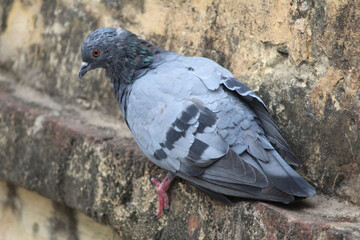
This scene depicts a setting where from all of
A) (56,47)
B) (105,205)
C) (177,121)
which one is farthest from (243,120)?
(56,47)

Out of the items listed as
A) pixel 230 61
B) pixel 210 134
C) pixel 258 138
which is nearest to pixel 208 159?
pixel 210 134

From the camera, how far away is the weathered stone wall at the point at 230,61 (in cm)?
294

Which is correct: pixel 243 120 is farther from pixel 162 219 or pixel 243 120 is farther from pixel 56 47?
pixel 56 47

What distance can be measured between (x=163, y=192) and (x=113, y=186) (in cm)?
48

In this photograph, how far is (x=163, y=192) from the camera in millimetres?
3311

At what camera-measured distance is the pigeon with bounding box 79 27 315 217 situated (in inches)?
113

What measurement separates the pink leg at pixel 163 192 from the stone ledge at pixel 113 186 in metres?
0.04

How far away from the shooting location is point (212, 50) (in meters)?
3.68

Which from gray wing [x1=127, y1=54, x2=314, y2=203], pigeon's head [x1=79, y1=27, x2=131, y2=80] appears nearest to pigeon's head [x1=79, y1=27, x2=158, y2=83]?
pigeon's head [x1=79, y1=27, x2=131, y2=80]

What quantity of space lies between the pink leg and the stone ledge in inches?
1.6

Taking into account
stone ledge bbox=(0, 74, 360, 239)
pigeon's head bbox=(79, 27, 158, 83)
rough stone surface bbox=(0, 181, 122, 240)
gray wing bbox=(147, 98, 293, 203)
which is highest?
pigeon's head bbox=(79, 27, 158, 83)

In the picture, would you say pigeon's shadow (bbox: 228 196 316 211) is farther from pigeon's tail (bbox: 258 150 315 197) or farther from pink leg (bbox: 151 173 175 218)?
pink leg (bbox: 151 173 175 218)

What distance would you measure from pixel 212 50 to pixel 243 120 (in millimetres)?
797

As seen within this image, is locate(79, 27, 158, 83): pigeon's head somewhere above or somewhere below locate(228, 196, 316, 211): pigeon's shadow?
above
